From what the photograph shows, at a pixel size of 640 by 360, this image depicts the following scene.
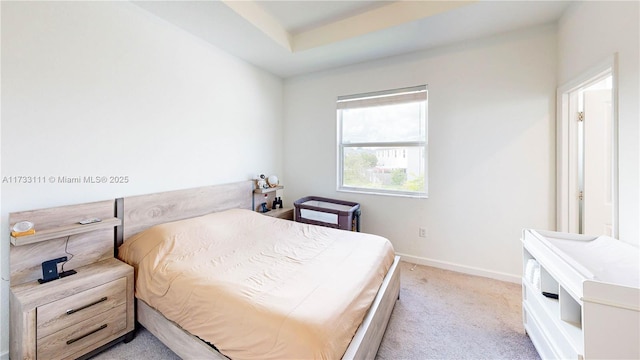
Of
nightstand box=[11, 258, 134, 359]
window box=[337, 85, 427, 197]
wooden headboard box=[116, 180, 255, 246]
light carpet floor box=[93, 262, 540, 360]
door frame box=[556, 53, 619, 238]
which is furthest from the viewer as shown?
window box=[337, 85, 427, 197]

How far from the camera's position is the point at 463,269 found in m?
2.90

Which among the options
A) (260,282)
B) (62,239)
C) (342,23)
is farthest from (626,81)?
(62,239)

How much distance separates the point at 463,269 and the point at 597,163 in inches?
63.7

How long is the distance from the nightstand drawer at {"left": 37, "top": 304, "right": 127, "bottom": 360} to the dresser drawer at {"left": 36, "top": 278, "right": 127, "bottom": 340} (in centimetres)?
3

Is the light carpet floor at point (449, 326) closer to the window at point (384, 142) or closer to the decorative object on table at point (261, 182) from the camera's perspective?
the window at point (384, 142)

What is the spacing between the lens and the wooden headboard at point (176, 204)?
2098 mm

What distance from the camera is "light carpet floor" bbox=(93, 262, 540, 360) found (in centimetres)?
169

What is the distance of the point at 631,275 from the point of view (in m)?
1.15

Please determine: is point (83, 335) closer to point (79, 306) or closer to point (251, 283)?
point (79, 306)

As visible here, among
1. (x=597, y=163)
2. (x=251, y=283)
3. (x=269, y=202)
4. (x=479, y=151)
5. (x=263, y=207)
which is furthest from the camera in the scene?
(x=269, y=202)

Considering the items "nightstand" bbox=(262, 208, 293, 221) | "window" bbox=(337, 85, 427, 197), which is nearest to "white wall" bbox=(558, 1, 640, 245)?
"window" bbox=(337, 85, 427, 197)

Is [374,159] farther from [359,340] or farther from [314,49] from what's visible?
[359,340]

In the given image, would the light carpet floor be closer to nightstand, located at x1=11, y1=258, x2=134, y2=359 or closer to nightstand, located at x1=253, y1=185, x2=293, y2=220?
nightstand, located at x1=11, y1=258, x2=134, y2=359

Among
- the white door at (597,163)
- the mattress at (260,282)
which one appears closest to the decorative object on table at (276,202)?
the mattress at (260,282)
